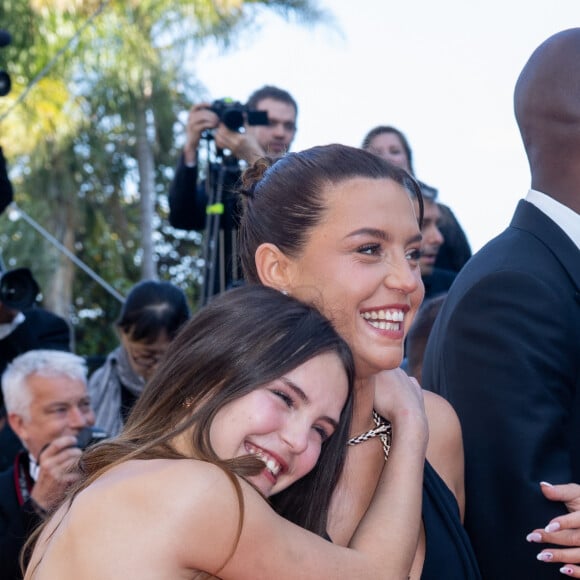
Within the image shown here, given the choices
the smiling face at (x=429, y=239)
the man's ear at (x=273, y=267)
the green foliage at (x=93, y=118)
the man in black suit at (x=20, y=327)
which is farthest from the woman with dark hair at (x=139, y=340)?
the green foliage at (x=93, y=118)

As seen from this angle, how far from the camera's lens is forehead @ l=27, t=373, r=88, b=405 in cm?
421

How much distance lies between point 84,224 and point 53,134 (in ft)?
6.17

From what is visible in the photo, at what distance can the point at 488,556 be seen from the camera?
7.33 feet

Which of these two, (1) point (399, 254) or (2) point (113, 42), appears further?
(2) point (113, 42)

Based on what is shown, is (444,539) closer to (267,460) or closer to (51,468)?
(267,460)

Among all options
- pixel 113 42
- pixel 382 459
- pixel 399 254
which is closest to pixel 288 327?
pixel 399 254

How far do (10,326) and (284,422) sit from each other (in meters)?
3.11

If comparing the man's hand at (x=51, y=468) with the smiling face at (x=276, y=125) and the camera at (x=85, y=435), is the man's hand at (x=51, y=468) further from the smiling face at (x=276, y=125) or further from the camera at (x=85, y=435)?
the smiling face at (x=276, y=125)

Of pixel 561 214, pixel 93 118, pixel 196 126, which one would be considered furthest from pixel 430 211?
pixel 93 118

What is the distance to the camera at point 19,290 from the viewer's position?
4633 millimetres

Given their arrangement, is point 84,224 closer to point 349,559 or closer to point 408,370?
point 408,370

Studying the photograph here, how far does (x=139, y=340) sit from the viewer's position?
4.61 m

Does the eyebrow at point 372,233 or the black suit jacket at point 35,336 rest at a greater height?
the eyebrow at point 372,233

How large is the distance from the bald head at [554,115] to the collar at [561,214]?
0.03m
